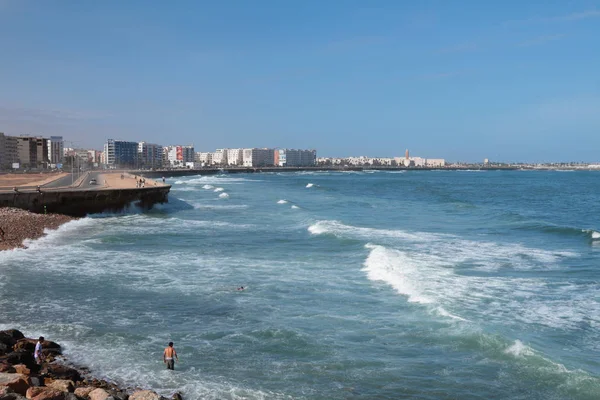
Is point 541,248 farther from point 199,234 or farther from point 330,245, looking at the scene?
point 199,234

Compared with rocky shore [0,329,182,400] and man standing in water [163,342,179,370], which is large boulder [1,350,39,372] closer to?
rocky shore [0,329,182,400]

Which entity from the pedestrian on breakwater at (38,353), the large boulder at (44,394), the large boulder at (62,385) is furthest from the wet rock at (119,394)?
the pedestrian on breakwater at (38,353)

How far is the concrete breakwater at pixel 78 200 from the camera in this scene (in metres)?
34.5

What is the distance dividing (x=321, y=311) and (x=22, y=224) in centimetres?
2122

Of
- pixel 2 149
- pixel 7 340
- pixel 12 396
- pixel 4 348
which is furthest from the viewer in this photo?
pixel 2 149

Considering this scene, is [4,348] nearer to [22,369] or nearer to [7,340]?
[7,340]

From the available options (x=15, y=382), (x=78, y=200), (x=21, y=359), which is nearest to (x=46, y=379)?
(x=15, y=382)

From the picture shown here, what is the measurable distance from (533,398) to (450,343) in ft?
8.96

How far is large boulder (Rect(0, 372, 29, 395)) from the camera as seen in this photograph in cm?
863

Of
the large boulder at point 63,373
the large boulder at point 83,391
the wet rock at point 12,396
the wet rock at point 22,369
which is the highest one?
the wet rock at point 12,396

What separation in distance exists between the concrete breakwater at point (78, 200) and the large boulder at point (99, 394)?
28863mm

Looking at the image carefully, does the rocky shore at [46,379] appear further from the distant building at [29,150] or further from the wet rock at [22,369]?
the distant building at [29,150]

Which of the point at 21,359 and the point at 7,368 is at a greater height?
the point at 7,368

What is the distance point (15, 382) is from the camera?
8719mm
